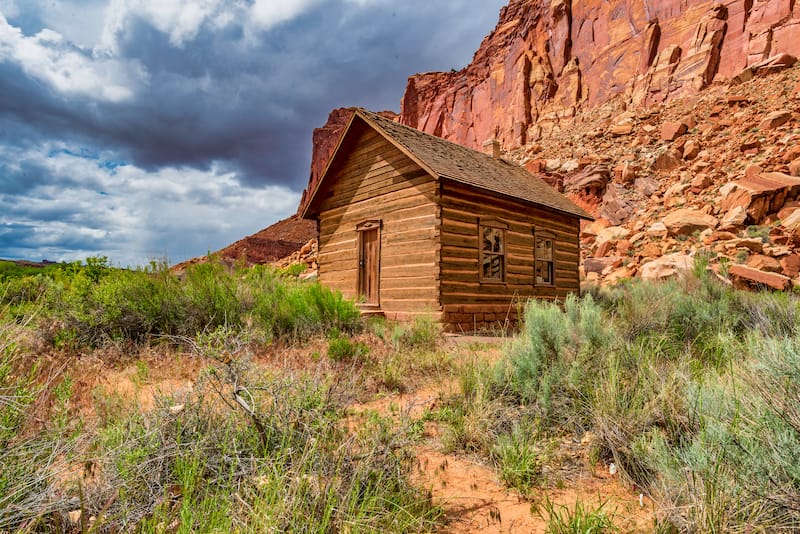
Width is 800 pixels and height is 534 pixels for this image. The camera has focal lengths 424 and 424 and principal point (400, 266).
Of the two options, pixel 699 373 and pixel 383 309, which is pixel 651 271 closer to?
pixel 383 309

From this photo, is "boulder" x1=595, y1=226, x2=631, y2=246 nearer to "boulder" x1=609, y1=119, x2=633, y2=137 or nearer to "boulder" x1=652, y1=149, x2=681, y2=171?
"boulder" x1=652, y1=149, x2=681, y2=171

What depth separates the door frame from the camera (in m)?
12.1

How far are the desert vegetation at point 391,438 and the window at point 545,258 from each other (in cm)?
802

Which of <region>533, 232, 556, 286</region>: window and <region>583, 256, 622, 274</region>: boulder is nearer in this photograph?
<region>533, 232, 556, 286</region>: window

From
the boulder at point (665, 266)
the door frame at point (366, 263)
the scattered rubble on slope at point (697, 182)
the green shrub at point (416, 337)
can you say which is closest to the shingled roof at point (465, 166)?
the door frame at point (366, 263)

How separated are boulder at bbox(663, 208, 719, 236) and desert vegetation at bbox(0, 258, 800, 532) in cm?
1806

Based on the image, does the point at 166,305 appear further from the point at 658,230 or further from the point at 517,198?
the point at 658,230

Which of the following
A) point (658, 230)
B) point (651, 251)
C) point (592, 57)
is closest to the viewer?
point (651, 251)

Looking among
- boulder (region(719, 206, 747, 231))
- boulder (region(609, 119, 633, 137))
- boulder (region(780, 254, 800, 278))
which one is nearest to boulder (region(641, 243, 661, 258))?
boulder (region(719, 206, 747, 231))

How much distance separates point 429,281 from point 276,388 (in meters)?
7.80

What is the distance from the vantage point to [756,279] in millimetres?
13484

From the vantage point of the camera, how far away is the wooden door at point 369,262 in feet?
39.8

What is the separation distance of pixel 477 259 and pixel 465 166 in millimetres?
2991

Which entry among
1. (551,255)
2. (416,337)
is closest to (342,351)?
(416,337)
